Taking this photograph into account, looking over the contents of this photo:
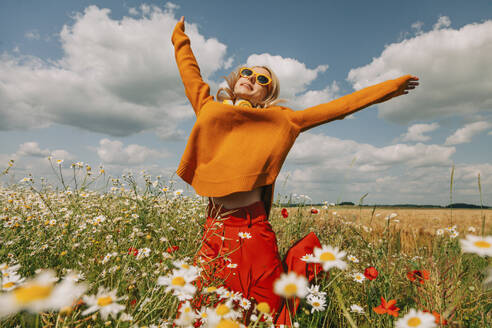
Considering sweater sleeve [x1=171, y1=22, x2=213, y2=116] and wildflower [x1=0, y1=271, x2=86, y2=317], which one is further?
sweater sleeve [x1=171, y1=22, x2=213, y2=116]

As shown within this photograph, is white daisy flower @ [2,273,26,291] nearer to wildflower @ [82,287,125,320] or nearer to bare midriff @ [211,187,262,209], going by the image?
wildflower @ [82,287,125,320]

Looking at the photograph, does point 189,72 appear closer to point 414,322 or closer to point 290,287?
point 290,287

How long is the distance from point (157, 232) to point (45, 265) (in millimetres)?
829

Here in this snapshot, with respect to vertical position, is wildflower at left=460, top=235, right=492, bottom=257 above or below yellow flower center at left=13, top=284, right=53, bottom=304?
below

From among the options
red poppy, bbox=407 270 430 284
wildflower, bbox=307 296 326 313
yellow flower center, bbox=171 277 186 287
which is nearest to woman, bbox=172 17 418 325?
wildflower, bbox=307 296 326 313

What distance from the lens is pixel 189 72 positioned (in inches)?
117

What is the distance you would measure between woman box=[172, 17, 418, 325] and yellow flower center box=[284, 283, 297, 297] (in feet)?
4.24

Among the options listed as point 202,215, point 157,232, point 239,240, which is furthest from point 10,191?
point 239,240

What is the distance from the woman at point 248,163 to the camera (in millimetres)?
2178

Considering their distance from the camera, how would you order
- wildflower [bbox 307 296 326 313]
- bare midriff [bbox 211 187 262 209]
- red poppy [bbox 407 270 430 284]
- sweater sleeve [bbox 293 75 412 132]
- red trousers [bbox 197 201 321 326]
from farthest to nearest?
sweater sleeve [bbox 293 75 412 132] < bare midriff [bbox 211 187 262 209] < red trousers [bbox 197 201 321 326] < red poppy [bbox 407 270 430 284] < wildflower [bbox 307 296 326 313]

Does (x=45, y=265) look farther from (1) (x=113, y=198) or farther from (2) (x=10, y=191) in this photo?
(2) (x=10, y=191)

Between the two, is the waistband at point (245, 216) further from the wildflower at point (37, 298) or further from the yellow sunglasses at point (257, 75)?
the wildflower at point (37, 298)

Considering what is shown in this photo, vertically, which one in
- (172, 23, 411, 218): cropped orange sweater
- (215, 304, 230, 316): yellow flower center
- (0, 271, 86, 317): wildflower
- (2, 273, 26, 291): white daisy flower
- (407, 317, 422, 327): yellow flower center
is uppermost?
(172, 23, 411, 218): cropped orange sweater

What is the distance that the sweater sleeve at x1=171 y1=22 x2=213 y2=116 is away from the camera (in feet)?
9.34
